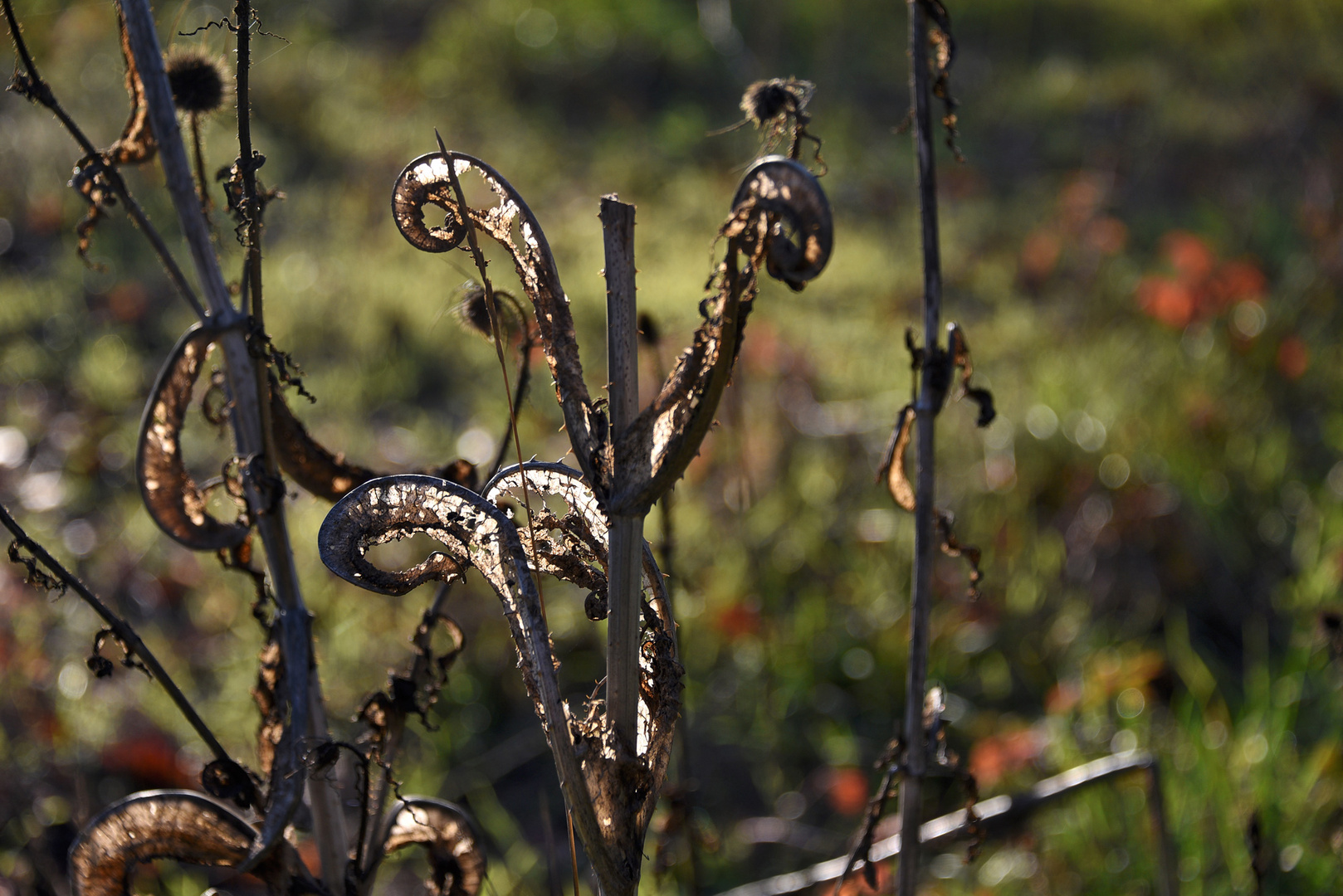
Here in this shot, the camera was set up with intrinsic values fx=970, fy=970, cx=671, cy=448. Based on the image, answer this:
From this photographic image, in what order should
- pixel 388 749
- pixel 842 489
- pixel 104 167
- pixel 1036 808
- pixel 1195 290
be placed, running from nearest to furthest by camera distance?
pixel 104 167 → pixel 388 749 → pixel 1036 808 → pixel 842 489 → pixel 1195 290

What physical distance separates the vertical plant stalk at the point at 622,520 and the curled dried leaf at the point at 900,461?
0.41 m

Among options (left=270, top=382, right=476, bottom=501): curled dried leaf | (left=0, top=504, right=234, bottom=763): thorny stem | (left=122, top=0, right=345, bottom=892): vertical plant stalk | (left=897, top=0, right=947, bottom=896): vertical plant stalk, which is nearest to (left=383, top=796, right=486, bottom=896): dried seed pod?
(left=122, top=0, right=345, bottom=892): vertical plant stalk

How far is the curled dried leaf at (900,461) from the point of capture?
1001 millimetres

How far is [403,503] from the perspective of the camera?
694 mm

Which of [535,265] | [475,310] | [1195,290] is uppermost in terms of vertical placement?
[1195,290]

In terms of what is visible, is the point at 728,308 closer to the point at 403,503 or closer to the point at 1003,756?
the point at 403,503

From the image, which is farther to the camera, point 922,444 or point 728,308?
point 922,444

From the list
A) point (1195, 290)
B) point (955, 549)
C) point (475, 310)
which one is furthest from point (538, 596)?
point (1195, 290)

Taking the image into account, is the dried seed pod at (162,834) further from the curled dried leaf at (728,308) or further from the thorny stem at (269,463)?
the curled dried leaf at (728,308)

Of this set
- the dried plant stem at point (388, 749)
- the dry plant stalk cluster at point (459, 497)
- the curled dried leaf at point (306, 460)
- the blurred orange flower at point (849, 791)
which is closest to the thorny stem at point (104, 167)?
the dry plant stalk cluster at point (459, 497)

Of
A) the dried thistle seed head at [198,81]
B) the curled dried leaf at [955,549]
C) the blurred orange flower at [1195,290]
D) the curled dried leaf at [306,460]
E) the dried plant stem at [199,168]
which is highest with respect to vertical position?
the blurred orange flower at [1195,290]

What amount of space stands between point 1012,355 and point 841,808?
102 inches

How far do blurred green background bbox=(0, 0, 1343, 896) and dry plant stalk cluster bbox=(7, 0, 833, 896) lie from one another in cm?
13

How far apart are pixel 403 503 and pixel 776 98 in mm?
530
